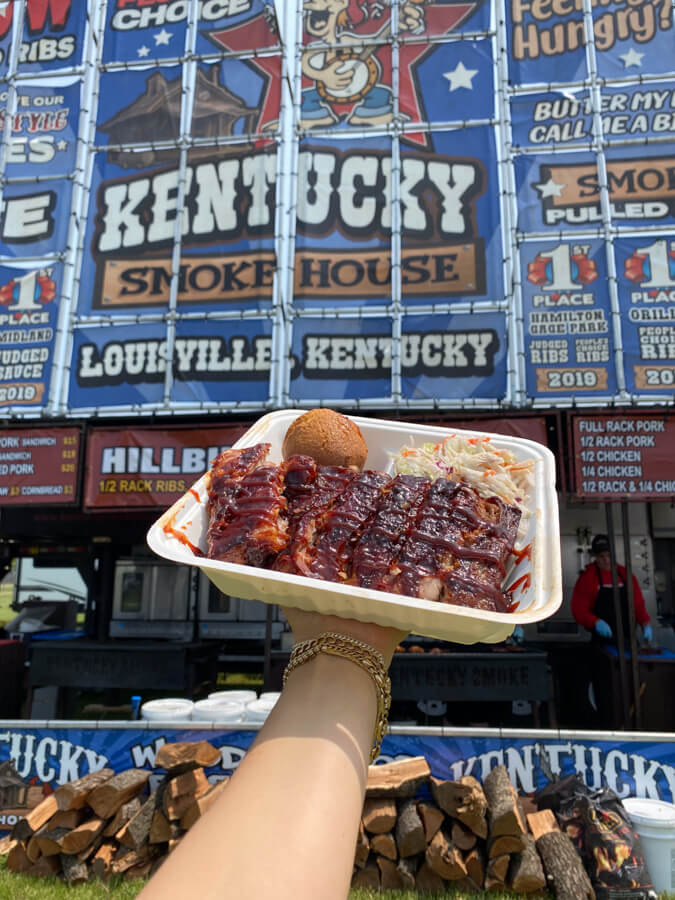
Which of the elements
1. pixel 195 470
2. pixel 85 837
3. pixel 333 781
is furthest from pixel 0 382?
pixel 333 781

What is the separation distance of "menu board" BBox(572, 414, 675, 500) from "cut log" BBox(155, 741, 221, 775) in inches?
200

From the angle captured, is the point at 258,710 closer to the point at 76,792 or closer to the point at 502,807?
the point at 76,792

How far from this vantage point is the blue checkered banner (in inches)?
316

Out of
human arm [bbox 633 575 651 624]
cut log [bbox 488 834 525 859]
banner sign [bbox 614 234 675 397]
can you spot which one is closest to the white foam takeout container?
cut log [bbox 488 834 525 859]

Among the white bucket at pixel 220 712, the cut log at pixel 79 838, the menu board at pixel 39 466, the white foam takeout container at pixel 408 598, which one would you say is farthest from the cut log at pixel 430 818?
the menu board at pixel 39 466

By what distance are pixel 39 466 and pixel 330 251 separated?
5119 millimetres

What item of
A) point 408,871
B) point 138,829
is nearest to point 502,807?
point 408,871

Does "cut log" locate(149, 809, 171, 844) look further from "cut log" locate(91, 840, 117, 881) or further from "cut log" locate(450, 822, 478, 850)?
"cut log" locate(450, 822, 478, 850)

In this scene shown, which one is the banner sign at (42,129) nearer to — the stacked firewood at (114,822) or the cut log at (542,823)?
the stacked firewood at (114,822)

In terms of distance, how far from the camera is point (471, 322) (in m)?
8.16

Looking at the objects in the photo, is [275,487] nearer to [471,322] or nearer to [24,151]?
[471,322]

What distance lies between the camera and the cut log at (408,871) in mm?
4273

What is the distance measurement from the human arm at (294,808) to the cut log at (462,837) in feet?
13.0

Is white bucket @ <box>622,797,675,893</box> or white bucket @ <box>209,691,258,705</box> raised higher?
white bucket @ <box>209,691,258,705</box>
